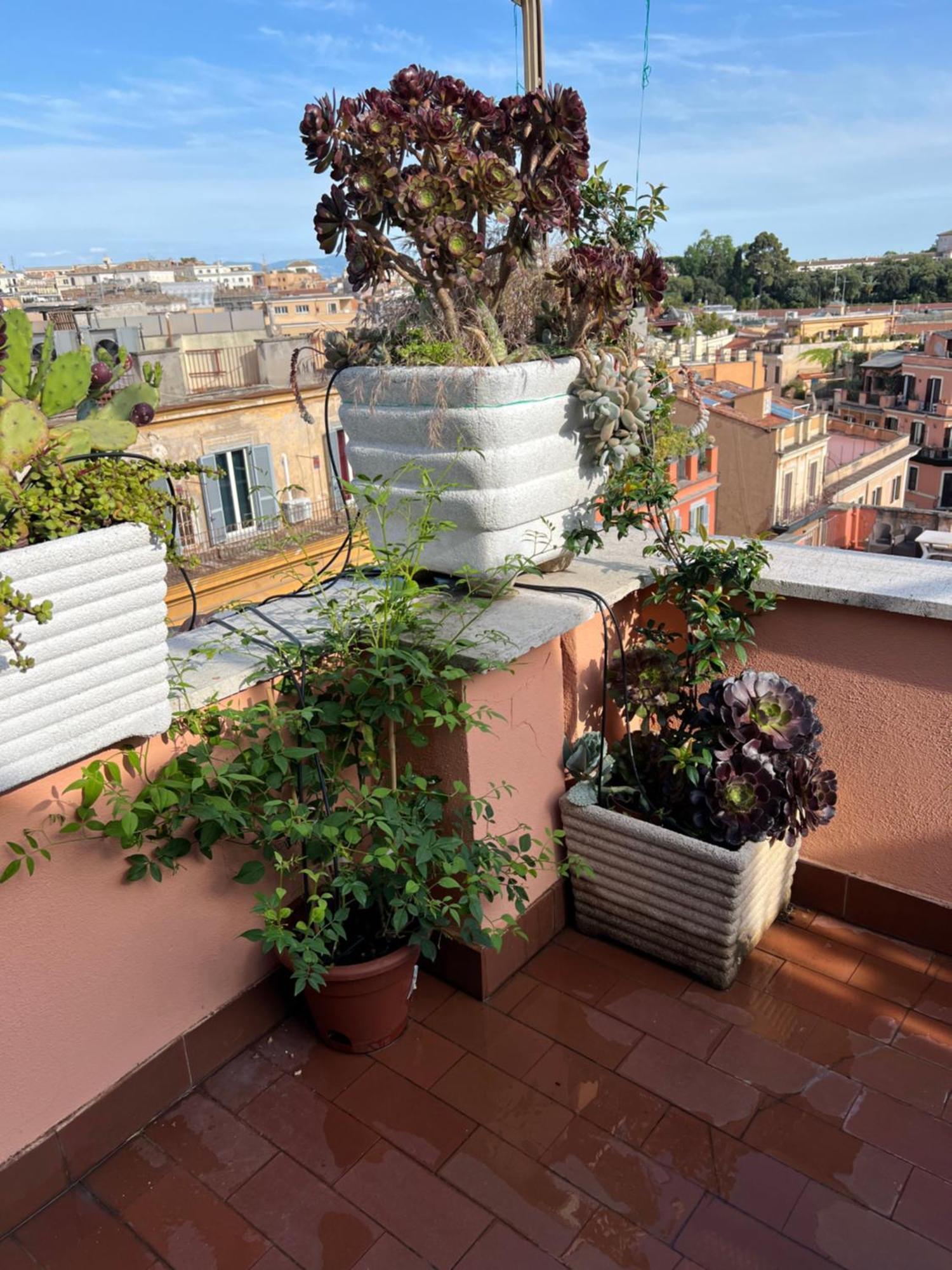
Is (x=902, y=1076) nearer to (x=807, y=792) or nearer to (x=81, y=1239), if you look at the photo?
(x=807, y=792)

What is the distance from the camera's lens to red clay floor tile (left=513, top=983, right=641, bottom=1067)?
1.93 m

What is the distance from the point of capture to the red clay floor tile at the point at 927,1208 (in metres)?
1.49

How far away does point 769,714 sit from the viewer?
6.48ft

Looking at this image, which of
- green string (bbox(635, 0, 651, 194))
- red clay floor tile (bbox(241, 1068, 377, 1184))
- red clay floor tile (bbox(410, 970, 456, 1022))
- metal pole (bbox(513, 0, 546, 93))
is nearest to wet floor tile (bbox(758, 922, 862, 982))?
red clay floor tile (bbox(410, 970, 456, 1022))

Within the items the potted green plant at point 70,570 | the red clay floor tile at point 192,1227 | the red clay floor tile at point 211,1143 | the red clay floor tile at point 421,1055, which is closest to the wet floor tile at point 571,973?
the red clay floor tile at point 421,1055

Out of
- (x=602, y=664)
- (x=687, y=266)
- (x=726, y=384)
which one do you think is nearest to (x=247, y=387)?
(x=602, y=664)

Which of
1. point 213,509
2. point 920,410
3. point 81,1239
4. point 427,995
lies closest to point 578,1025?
point 427,995

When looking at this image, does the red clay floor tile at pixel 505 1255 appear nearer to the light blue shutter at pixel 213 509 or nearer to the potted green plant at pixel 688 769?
the potted green plant at pixel 688 769

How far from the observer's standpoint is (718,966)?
6.69 ft

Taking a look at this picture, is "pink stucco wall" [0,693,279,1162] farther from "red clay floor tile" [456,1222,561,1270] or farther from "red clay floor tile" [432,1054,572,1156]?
"red clay floor tile" [456,1222,561,1270]

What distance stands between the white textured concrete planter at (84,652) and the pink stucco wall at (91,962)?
27 cm

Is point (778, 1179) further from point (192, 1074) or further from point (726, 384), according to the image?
point (726, 384)

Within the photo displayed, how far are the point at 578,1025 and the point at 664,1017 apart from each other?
20cm

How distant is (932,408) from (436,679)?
34579 millimetres
